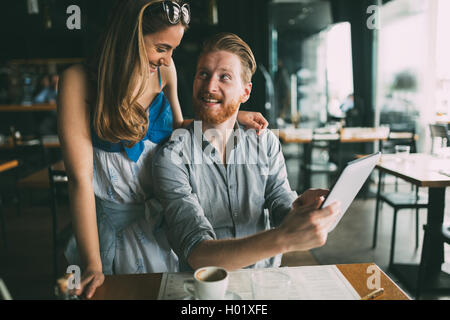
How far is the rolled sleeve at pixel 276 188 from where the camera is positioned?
153cm

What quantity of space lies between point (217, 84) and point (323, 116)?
908 cm

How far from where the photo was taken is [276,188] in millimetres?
1597

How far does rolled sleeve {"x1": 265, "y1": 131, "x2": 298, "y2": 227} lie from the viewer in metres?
1.53

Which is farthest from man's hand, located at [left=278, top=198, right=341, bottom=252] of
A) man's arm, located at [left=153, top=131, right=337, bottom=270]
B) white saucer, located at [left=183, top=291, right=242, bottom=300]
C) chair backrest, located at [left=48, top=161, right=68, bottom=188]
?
chair backrest, located at [left=48, top=161, right=68, bottom=188]

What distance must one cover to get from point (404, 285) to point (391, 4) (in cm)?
525

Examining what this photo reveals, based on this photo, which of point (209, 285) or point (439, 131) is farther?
point (439, 131)

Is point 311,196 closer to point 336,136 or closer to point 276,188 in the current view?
point 276,188

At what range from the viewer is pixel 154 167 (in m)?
1.40

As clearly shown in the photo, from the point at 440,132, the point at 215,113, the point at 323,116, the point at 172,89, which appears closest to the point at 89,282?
the point at 215,113

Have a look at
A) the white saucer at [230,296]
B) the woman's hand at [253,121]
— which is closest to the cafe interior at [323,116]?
the white saucer at [230,296]

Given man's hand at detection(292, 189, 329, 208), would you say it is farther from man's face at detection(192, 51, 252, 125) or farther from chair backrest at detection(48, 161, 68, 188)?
chair backrest at detection(48, 161, 68, 188)

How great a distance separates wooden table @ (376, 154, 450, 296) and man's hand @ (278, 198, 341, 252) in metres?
1.76

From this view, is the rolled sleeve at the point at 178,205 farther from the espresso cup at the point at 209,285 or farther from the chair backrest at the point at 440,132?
the chair backrest at the point at 440,132
